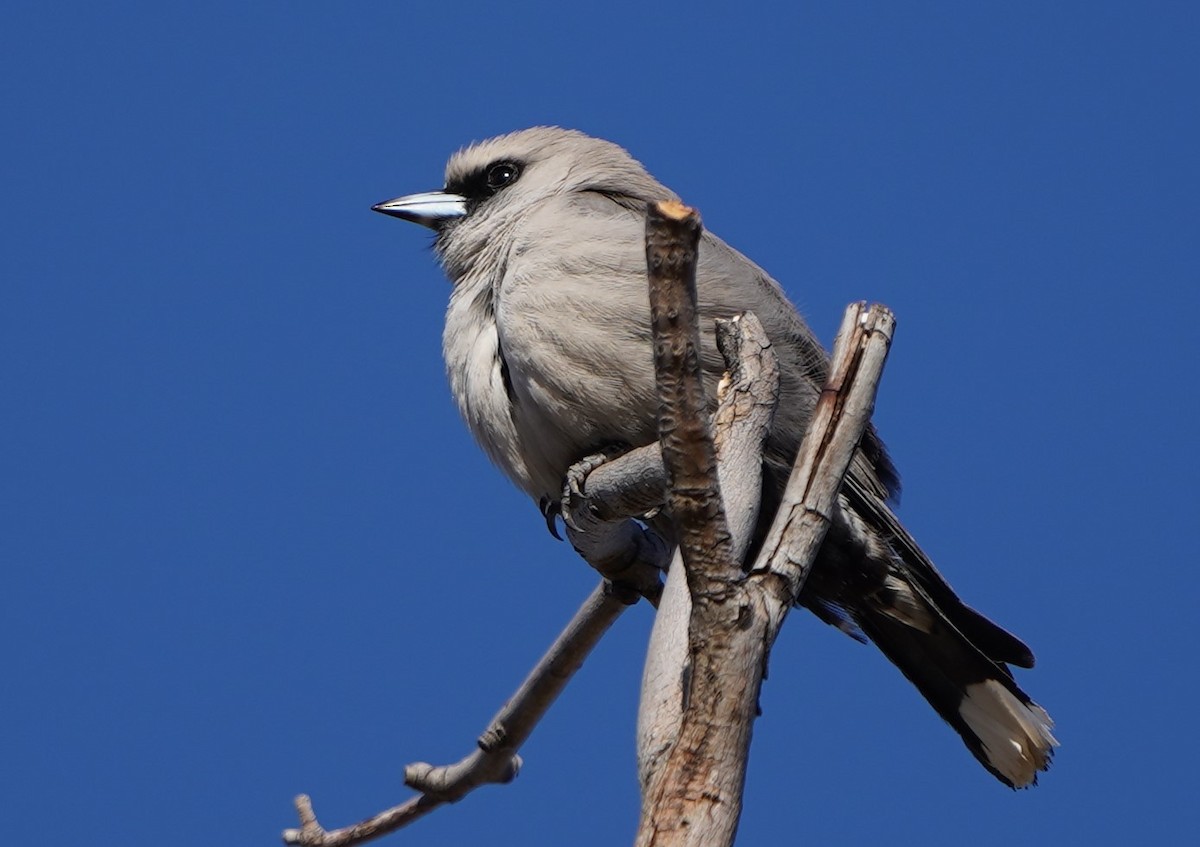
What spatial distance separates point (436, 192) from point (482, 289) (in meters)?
1.04

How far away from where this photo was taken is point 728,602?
9.81ft

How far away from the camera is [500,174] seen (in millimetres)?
5922

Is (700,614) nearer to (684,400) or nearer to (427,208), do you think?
(684,400)

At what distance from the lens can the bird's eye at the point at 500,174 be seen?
19.4 ft

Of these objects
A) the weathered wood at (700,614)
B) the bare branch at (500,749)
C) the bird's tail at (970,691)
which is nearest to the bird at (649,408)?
the bird's tail at (970,691)

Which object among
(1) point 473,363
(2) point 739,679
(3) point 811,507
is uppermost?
(1) point 473,363

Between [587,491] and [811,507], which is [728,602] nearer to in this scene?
[811,507]

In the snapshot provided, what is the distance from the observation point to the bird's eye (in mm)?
5902

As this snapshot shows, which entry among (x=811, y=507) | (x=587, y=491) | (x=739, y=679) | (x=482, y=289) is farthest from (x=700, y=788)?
(x=482, y=289)

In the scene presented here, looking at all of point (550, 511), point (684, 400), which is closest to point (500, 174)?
point (550, 511)

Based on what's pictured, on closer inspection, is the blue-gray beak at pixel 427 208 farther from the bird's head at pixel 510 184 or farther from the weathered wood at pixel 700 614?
the weathered wood at pixel 700 614

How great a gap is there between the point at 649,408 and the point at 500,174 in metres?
1.71

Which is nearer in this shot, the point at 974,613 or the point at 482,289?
the point at 974,613

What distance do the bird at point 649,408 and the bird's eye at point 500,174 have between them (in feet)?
1.95
